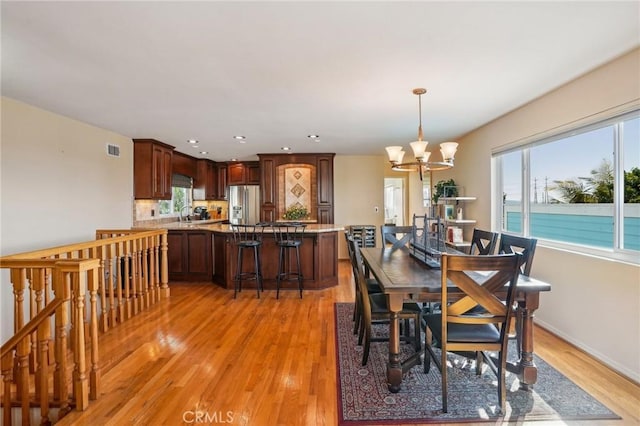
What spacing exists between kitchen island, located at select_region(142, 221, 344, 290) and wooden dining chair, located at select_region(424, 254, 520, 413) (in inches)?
112

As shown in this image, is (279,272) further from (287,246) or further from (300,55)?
(300,55)

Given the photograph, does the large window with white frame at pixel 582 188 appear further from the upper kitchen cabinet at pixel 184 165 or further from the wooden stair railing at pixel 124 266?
the upper kitchen cabinet at pixel 184 165

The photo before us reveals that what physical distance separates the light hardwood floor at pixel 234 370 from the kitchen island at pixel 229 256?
0.93 metres

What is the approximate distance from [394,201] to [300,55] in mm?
8308

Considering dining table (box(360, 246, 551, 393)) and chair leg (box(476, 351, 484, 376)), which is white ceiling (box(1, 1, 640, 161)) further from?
chair leg (box(476, 351, 484, 376))

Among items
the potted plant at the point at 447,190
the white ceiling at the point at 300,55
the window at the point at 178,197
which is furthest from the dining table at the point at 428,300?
the window at the point at 178,197

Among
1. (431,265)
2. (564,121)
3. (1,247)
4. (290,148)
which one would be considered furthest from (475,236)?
(1,247)

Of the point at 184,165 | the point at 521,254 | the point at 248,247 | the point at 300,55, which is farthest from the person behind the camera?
the point at 184,165

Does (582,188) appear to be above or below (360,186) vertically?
below

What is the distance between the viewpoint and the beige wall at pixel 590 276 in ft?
7.91

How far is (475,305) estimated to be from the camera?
2.02 metres

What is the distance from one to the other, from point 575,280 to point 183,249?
531cm

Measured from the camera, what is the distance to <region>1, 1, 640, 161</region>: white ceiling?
1852 mm

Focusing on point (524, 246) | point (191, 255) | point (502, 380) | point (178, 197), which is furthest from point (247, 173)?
point (502, 380)
